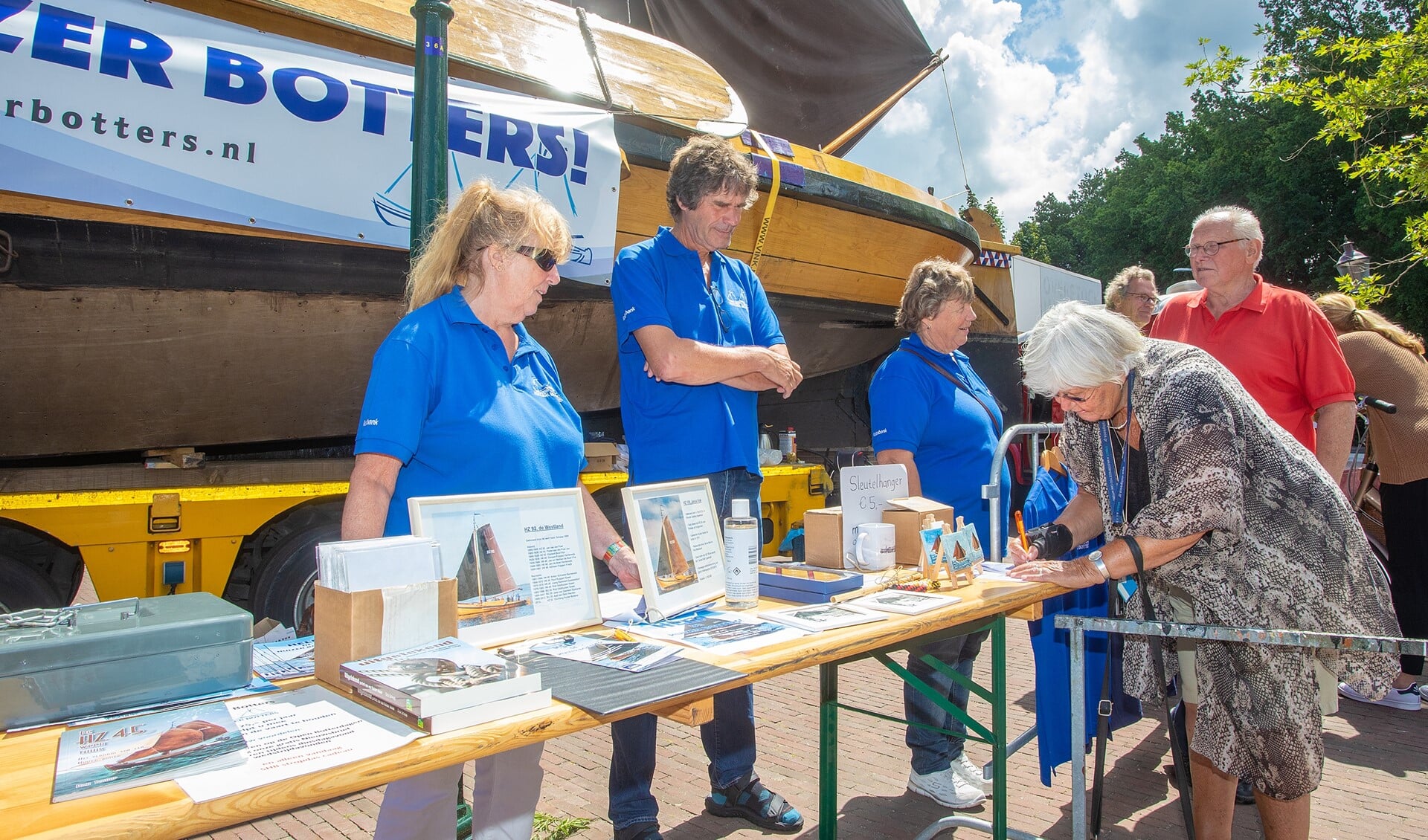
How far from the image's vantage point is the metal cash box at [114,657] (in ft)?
3.91

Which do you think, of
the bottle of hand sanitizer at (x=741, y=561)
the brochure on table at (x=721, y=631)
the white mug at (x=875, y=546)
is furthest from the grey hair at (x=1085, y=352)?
the brochure on table at (x=721, y=631)

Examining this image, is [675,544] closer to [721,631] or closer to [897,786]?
[721,631]

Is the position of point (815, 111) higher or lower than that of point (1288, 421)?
higher

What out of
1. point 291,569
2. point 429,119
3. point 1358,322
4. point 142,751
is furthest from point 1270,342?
point 291,569

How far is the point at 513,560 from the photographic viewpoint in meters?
1.68

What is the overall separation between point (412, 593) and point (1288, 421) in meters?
3.04

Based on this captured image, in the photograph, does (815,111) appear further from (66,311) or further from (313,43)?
(66,311)

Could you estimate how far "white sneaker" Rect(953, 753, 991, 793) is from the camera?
3041mm

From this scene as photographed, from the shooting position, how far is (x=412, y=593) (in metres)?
1.41

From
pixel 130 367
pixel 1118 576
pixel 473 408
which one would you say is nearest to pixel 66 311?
pixel 130 367

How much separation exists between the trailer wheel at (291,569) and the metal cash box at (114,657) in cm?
232

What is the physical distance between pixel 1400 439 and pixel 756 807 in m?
3.25

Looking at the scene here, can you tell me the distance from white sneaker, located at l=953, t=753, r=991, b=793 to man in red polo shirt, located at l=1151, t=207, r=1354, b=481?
1532 mm

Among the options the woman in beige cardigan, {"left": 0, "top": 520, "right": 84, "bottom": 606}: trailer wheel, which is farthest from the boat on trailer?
the woman in beige cardigan
